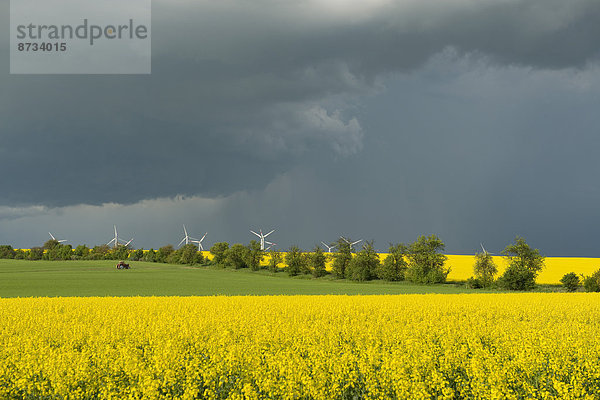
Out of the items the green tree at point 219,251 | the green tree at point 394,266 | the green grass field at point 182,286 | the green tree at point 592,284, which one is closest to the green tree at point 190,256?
the green tree at point 219,251

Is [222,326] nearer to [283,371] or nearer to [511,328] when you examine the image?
[283,371]

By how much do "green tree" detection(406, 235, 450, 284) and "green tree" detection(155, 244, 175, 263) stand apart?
96.4 meters

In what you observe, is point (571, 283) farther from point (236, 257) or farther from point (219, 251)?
point (219, 251)

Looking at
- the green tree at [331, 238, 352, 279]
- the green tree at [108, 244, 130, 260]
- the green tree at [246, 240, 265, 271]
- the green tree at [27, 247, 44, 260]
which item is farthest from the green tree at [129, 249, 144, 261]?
the green tree at [331, 238, 352, 279]

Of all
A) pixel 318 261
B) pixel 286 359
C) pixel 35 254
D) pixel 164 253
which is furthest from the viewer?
pixel 35 254

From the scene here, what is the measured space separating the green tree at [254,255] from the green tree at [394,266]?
1511 inches

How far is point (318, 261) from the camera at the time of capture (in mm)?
110938

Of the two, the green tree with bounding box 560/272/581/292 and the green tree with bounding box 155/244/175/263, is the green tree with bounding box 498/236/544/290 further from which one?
the green tree with bounding box 155/244/175/263

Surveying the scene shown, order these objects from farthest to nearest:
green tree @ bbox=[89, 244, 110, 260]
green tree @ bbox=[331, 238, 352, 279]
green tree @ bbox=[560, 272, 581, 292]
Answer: green tree @ bbox=[89, 244, 110, 260] → green tree @ bbox=[331, 238, 352, 279] → green tree @ bbox=[560, 272, 581, 292]

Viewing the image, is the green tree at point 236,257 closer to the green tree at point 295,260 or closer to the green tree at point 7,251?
the green tree at point 295,260

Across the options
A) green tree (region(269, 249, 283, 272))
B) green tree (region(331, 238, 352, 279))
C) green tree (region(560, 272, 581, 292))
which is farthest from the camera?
green tree (region(269, 249, 283, 272))

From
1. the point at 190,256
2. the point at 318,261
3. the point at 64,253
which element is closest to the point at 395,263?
the point at 318,261

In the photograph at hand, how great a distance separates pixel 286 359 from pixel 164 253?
525 ft

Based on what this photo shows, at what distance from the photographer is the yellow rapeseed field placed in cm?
1155
